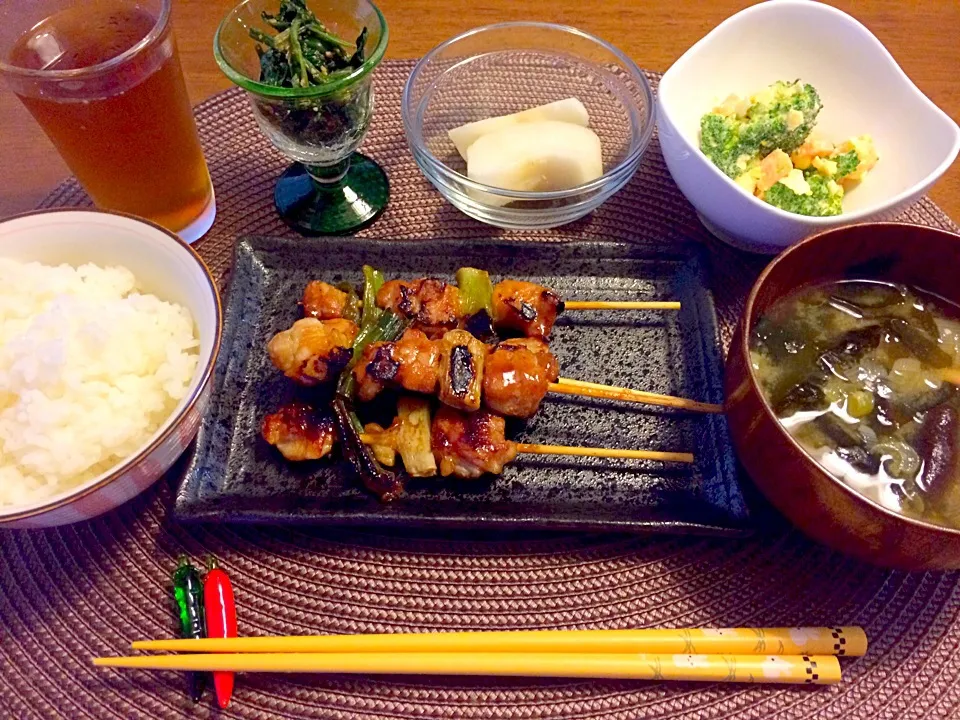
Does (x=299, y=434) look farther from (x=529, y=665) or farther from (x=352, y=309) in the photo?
(x=529, y=665)

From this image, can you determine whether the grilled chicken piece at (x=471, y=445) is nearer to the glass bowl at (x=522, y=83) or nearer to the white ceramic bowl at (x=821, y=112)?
the glass bowl at (x=522, y=83)

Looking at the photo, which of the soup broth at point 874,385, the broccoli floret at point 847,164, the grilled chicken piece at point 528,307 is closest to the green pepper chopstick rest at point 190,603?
the grilled chicken piece at point 528,307

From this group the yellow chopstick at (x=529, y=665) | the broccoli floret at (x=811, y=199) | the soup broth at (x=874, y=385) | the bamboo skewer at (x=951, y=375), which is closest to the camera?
the yellow chopstick at (x=529, y=665)

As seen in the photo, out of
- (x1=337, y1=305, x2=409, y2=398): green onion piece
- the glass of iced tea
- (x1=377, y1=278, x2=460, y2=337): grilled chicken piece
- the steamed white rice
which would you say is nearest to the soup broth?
(x1=377, y1=278, x2=460, y2=337): grilled chicken piece

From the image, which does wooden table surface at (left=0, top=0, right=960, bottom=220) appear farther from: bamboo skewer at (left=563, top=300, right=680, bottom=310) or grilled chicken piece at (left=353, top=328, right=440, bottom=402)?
grilled chicken piece at (left=353, top=328, right=440, bottom=402)

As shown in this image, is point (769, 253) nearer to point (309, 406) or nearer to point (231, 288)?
point (309, 406)
